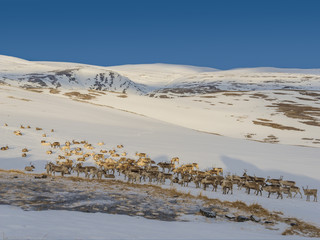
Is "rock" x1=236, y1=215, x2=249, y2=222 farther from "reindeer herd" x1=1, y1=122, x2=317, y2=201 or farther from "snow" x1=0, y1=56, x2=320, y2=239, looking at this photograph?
"reindeer herd" x1=1, y1=122, x2=317, y2=201

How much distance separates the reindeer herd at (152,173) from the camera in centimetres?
2048

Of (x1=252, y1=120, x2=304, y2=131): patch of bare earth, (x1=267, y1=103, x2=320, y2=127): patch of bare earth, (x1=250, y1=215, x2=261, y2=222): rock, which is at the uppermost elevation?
(x1=267, y1=103, x2=320, y2=127): patch of bare earth

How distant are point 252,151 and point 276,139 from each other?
2159cm

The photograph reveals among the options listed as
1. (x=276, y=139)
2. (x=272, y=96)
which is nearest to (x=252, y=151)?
(x=276, y=139)

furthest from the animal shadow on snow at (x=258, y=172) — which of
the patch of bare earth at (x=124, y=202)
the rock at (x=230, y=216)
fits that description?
the rock at (x=230, y=216)

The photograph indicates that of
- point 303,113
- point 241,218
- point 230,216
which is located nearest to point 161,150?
point 230,216

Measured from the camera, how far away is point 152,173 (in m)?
22.6

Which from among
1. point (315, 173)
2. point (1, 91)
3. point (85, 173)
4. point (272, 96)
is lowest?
point (85, 173)

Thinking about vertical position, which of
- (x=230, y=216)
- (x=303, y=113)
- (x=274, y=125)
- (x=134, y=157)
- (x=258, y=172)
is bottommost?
(x=134, y=157)

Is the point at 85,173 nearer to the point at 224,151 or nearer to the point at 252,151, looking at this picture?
the point at 224,151

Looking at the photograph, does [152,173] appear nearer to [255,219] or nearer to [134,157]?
[134,157]

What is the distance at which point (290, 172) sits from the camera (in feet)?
91.3

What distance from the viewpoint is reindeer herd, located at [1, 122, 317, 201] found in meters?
20.5

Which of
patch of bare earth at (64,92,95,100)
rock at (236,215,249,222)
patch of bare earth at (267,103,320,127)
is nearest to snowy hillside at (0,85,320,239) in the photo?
rock at (236,215,249,222)
